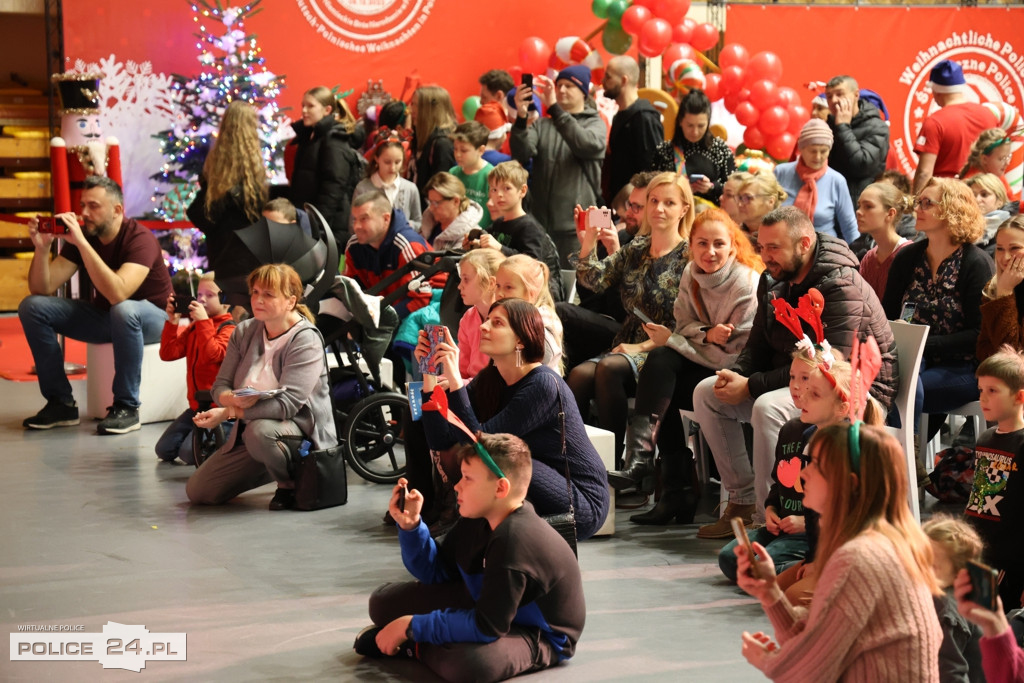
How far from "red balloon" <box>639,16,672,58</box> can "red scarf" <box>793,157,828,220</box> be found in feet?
10.7

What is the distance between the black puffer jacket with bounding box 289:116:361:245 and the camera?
25.7ft

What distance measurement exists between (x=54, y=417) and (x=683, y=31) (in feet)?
19.1

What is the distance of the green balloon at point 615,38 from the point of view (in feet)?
33.2

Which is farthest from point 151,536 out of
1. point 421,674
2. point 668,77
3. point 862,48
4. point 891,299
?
point 862,48

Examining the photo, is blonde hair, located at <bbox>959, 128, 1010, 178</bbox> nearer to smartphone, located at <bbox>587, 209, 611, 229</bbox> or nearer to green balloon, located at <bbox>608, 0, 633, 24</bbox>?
smartphone, located at <bbox>587, 209, 611, 229</bbox>

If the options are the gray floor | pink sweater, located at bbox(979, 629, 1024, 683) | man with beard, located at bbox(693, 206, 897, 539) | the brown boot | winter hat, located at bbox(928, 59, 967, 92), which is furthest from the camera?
winter hat, located at bbox(928, 59, 967, 92)

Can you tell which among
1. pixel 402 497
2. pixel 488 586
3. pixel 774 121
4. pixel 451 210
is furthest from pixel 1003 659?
pixel 774 121

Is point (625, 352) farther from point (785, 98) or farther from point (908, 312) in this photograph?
point (785, 98)

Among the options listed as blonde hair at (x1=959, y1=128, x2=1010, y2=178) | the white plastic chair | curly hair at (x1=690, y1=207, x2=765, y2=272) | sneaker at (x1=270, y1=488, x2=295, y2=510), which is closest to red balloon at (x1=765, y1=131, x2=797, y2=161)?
blonde hair at (x1=959, y1=128, x2=1010, y2=178)

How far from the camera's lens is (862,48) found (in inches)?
449

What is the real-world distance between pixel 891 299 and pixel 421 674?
9.32 ft

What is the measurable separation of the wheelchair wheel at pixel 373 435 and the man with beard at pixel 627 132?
2452 mm

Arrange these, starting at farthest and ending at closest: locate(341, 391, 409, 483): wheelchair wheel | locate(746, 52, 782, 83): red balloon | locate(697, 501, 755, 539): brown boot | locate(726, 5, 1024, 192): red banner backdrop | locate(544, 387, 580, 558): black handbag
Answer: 1. locate(726, 5, 1024, 192): red banner backdrop
2. locate(746, 52, 782, 83): red balloon
3. locate(341, 391, 409, 483): wheelchair wheel
4. locate(697, 501, 755, 539): brown boot
5. locate(544, 387, 580, 558): black handbag

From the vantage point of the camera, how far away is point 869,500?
2.25 metres
